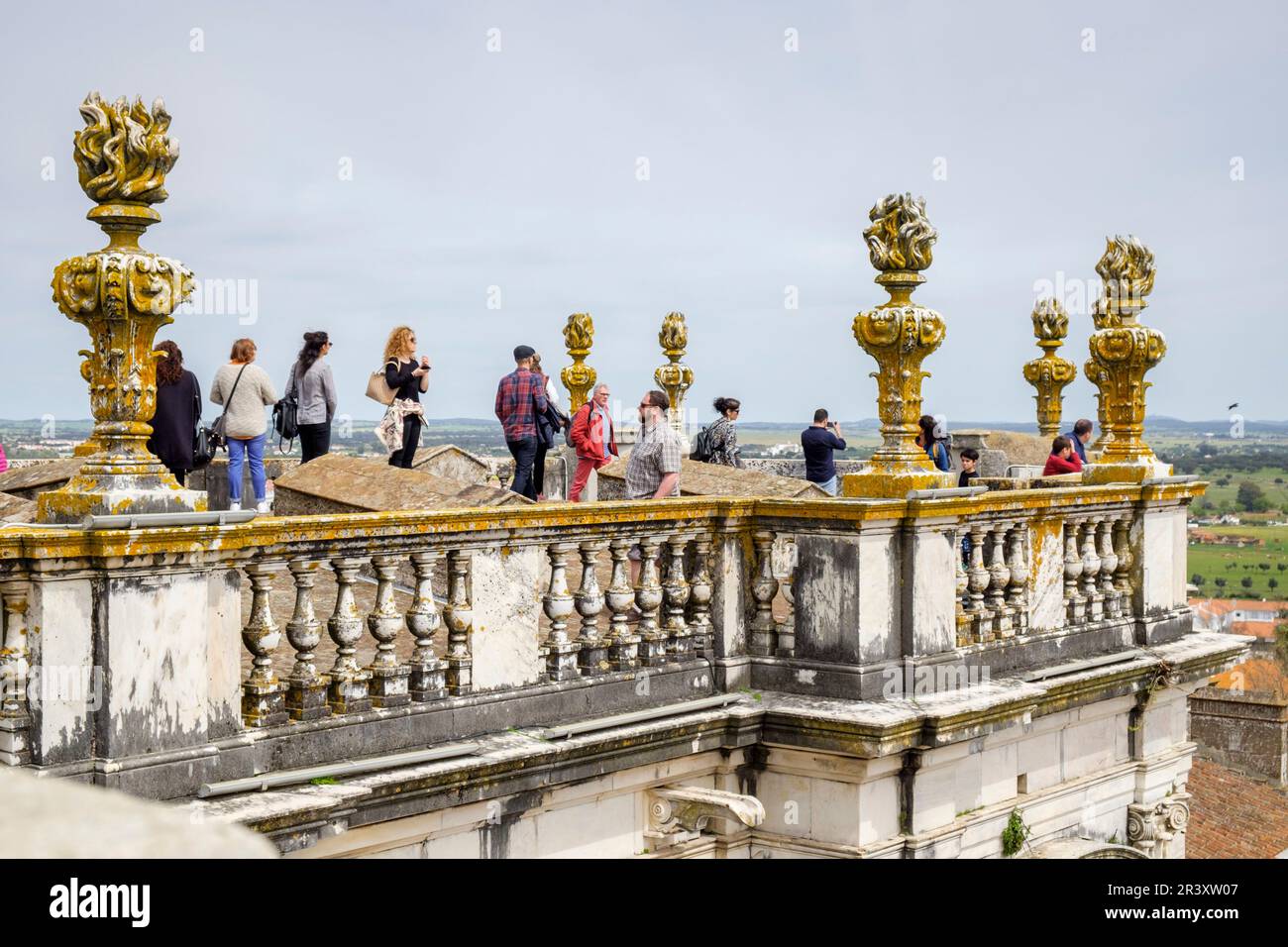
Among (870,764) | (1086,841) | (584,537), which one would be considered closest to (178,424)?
(584,537)

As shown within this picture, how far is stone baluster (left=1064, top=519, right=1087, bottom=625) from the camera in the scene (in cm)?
1114

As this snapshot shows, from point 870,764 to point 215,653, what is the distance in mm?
3834

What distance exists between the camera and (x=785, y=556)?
973 cm

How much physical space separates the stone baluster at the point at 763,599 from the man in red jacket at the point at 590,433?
220 inches

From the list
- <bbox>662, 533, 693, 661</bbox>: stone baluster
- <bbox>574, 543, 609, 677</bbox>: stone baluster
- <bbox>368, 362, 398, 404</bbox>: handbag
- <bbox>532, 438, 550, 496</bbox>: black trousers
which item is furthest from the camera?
<bbox>532, 438, 550, 496</bbox>: black trousers

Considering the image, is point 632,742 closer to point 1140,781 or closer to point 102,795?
point 1140,781

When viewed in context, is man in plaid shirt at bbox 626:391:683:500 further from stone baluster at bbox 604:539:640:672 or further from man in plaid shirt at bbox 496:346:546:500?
man in plaid shirt at bbox 496:346:546:500

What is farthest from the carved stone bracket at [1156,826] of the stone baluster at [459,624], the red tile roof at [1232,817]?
the red tile roof at [1232,817]

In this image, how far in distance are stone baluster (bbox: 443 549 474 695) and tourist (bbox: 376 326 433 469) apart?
18.6 ft

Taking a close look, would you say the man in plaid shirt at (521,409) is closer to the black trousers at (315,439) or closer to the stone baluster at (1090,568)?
the black trousers at (315,439)

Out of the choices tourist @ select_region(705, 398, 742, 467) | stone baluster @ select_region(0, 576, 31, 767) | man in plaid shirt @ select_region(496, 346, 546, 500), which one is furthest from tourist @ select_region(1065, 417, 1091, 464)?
stone baluster @ select_region(0, 576, 31, 767)

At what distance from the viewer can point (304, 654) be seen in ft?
23.6

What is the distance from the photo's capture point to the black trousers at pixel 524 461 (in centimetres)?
1474

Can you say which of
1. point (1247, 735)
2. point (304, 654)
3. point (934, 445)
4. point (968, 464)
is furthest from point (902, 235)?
point (1247, 735)
